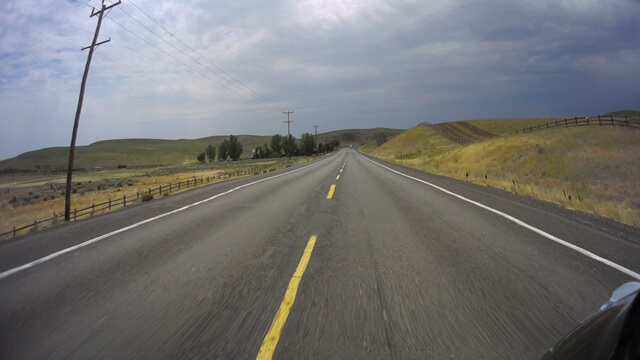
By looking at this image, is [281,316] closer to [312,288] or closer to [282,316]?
[282,316]

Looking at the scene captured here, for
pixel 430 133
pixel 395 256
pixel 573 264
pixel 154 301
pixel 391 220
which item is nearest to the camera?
pixel 154 301

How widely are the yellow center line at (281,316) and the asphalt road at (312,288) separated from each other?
0.02 metres

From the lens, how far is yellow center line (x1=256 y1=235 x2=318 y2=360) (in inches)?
103

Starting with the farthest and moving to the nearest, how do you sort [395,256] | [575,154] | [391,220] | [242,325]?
[575,154]
[391,220]
[395,256]
[242,325]

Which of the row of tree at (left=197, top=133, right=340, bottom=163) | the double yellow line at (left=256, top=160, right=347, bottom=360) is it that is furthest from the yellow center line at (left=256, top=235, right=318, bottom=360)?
the row of tree at (left=197, top=133, right=340, bottom=163)

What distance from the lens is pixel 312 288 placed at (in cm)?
386

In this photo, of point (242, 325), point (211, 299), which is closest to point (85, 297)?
point (211, 299)

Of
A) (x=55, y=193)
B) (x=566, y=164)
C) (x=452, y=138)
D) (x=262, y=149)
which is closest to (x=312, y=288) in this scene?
(x=566, y=164)

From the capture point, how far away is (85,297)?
12.6 feet

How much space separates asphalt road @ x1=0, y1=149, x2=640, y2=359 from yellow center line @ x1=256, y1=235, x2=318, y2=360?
0.08 ft

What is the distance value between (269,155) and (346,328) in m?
146

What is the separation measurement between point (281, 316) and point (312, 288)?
2.42 ft

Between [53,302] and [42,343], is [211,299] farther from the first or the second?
[53,302]

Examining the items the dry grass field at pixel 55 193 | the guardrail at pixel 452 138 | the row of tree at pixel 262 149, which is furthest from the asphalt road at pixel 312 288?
the row of tree at pixel 262 149
